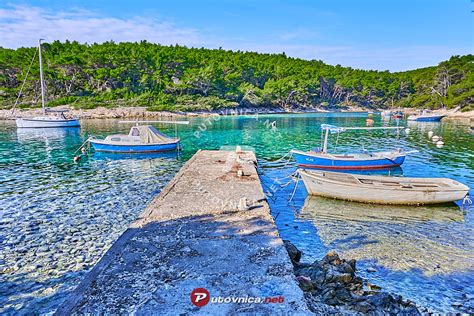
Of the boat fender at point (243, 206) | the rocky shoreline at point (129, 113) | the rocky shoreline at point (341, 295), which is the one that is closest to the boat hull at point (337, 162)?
the boat fender at point (243, 206)

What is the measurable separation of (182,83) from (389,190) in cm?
8351

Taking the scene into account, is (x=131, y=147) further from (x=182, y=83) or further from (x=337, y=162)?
(x=182, y=83)

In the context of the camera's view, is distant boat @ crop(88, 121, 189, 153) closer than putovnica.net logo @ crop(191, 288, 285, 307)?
No

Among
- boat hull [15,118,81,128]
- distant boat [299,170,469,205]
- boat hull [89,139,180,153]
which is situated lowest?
distant boat [299,170,469,205]

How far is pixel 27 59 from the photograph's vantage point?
86562mm

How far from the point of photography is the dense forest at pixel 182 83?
83375mm

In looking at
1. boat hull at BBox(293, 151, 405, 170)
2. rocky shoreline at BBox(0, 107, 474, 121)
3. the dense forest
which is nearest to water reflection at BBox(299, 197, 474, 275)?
boat hull at BBox(293, 151, 405, 170)

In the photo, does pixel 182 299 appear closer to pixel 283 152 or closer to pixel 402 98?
pixel 283 152

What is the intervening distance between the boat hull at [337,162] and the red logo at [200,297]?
17514 mm

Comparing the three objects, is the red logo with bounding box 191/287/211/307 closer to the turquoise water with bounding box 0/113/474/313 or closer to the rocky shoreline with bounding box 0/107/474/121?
the turquoise water with bounding box 0/113/474/313

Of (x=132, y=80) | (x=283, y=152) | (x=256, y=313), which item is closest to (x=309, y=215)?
(x=256, y=313)

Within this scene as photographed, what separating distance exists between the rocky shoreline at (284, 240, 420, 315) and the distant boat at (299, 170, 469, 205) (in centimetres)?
797

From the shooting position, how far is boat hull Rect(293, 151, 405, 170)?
904 inches

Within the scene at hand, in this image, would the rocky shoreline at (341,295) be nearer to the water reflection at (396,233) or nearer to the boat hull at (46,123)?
the water reflection at (396,233)
